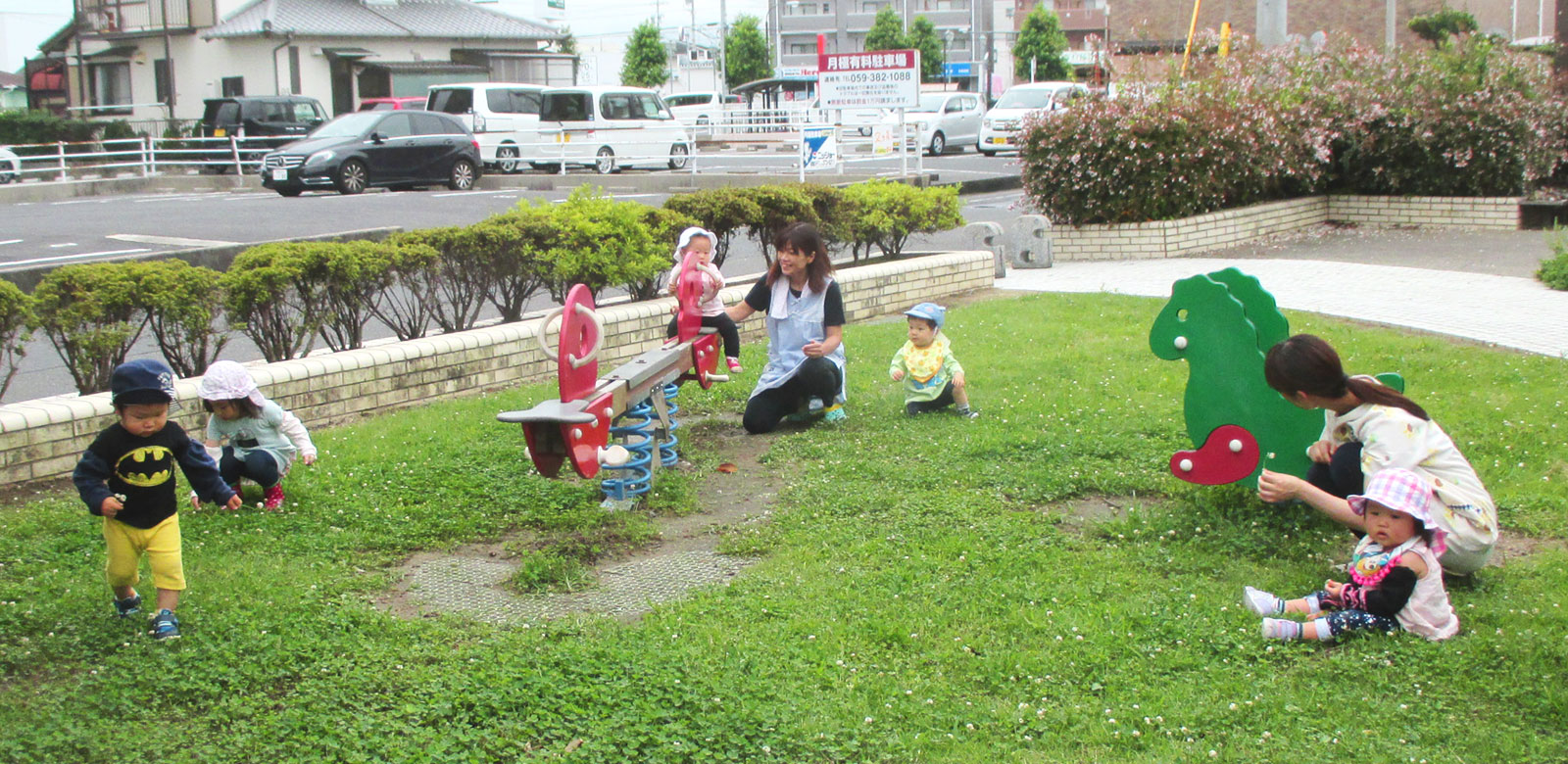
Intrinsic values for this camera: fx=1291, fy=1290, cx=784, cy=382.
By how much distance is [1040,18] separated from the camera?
67.7 m

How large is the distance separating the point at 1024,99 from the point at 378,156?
1669 centimetres

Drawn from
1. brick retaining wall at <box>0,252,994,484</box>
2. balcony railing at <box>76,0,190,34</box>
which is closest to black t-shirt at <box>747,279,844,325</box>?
brick retaining wall at <box>0,252,994,484</box>

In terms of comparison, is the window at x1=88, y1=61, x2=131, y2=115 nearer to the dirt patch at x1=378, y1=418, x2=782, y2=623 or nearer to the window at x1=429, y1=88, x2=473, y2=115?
the window at x1=429, y1=88, x2=473, y2=115

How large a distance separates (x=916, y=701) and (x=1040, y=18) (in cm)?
6821

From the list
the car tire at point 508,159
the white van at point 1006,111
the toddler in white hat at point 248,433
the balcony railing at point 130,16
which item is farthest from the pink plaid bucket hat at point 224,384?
the balcony railing at point 130,16

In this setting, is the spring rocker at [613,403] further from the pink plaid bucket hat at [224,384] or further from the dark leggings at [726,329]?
the pink plaid bucket hat at [224,384]

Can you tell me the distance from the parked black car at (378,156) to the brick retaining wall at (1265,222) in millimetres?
12935

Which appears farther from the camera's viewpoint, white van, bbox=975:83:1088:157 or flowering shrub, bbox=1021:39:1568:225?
white van, bbox=975:83:1088:157

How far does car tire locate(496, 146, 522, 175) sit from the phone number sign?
7.97 meters

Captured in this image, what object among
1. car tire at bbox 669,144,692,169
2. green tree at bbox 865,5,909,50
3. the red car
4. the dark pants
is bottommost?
the dark pants

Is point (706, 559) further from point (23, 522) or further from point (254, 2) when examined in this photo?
point (254, 2)

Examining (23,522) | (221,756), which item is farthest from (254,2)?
(221,756)

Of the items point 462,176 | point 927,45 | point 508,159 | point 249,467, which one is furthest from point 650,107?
point 927,45

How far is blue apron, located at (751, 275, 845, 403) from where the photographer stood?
7.15m
